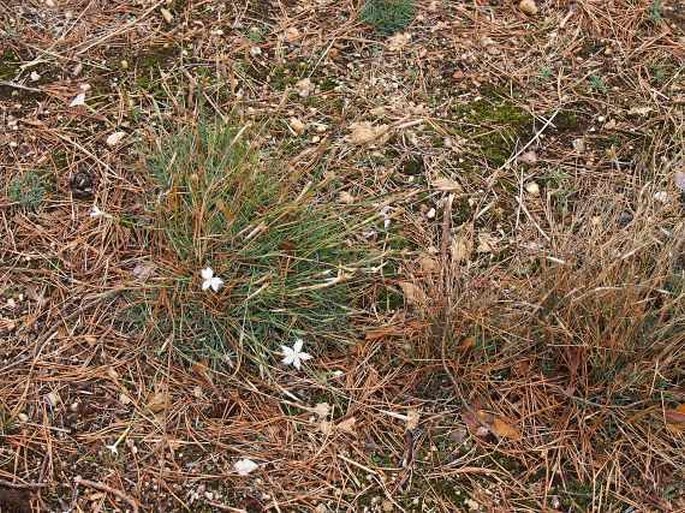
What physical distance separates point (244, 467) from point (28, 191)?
3.15ft

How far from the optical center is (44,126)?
2.45m

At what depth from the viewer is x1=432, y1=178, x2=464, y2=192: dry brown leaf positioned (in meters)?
2.39

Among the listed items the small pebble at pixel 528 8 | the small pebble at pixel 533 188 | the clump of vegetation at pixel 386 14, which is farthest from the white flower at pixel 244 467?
the small pebble at pixel 528 8

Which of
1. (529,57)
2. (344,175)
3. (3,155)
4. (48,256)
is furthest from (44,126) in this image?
(529,57)

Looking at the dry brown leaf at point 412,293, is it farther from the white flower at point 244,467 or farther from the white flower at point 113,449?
the white flower at point 113,449

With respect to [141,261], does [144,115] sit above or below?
above

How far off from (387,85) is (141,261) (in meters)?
0.93

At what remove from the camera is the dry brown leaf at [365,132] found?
8.06 feet

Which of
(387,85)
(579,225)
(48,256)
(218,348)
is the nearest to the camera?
(218,348)

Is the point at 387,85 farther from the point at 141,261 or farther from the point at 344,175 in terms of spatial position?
the point at 141,261

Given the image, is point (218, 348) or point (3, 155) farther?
point (3, 155)

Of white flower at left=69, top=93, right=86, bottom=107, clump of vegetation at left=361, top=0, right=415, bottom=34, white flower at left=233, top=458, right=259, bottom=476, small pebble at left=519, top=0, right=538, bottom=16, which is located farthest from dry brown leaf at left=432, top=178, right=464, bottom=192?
white flower at left=69, top=93, right=86, bottom=107

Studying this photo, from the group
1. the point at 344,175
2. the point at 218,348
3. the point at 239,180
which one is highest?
the point at 239,180

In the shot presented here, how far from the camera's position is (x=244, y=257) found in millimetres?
2102
